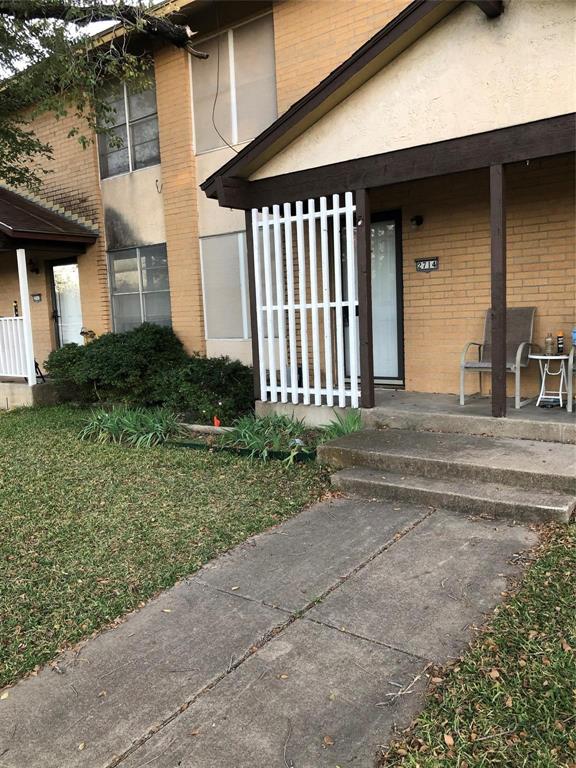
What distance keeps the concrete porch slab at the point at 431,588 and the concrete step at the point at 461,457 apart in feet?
1.73

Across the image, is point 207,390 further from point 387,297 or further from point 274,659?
point 274,659

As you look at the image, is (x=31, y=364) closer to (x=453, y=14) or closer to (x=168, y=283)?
(x=168, y=283)

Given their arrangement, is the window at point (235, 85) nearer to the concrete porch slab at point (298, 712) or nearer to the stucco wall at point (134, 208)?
the stucco wall at point (134, 208)

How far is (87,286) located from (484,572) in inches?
391

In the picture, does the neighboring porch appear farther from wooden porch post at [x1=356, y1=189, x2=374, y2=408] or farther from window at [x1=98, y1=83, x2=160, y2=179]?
wooden porch post at [x1=356, y1=189, x2=374, y2=408]

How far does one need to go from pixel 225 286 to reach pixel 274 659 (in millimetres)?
7395

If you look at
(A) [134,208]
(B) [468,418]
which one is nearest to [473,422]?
(B) [468,418]

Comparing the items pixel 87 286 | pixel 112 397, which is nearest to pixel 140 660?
pixel 112 397

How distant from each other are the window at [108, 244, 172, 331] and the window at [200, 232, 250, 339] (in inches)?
40.5

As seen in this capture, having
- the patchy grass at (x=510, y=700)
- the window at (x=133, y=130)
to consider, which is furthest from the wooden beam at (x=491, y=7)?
the window at (x=133, y=130)

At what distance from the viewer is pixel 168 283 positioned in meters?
10.6

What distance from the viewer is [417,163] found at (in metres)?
6.01

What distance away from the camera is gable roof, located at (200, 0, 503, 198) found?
218 inches

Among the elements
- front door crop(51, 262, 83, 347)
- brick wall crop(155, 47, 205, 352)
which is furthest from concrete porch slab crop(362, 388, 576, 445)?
front door crop(51, 262, 83, 347)
